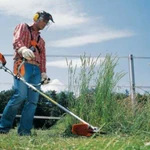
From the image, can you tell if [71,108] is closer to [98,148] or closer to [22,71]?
[22,71]

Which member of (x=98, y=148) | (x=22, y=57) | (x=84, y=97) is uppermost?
(x=22, y=57)

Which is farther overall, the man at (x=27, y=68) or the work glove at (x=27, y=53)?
the man at (x=27, y=68)

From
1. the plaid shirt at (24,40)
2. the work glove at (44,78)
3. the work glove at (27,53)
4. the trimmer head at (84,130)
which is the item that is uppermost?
the plaid shirt at (24,40)

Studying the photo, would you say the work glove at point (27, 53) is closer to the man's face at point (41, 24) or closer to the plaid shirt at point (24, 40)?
the plaid shirt at point (24, 40)

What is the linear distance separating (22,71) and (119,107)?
54.9 inches

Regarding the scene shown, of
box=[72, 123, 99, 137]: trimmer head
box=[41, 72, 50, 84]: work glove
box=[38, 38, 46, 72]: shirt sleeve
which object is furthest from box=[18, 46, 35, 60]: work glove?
box=[72, 123, 99, 137]: trimmer head

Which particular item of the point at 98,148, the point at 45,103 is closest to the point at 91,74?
the point at 45,103

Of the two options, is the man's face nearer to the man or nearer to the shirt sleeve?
the man

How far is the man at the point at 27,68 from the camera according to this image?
524 cm

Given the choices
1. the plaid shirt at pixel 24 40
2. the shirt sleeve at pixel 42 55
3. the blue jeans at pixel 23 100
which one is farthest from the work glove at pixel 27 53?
the shirt sleeve at pixel 42 55

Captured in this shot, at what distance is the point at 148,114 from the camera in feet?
17.8

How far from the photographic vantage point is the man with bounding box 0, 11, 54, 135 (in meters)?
5.24

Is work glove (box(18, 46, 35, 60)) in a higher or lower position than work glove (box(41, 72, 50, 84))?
higher

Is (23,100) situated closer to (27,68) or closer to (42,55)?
(27,68)
